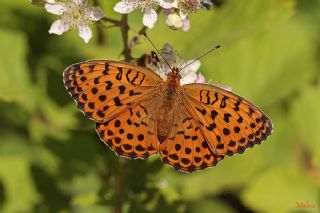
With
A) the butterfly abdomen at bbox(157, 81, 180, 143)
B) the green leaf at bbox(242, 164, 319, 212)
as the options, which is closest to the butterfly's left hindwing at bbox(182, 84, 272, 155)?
the butterfly abdomen at bbox(157, 81, 180, 143)

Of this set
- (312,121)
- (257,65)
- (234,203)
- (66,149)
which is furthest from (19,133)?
(312,121)

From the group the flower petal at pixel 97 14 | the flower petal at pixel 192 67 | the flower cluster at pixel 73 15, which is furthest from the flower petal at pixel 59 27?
the flower petal at pixel 192 67

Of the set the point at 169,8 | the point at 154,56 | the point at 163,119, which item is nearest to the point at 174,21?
the point at 169,8

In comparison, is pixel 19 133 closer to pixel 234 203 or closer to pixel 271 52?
pixel 234 203

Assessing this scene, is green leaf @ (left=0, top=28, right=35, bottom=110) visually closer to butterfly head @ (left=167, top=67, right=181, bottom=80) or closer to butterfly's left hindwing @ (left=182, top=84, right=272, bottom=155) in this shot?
butterfly head @ (left=167, top=67, right=181, bottom=80)

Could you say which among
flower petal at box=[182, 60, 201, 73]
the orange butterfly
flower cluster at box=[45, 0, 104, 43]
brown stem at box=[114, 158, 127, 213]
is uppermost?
flower cluster at box=[45, 0, 104, 43]

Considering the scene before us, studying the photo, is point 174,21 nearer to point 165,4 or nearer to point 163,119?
point 165,4
